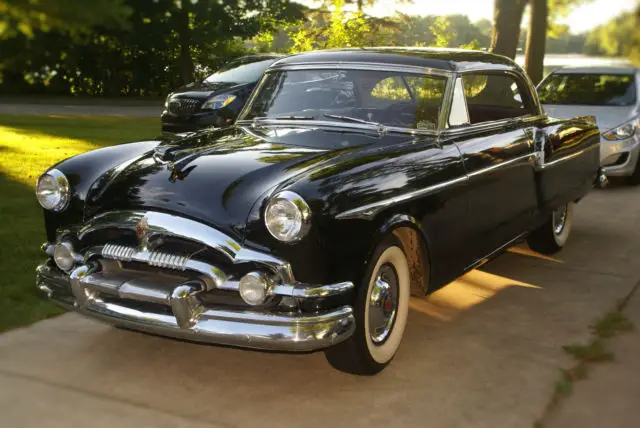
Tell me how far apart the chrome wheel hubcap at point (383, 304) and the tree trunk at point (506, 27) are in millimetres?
12323

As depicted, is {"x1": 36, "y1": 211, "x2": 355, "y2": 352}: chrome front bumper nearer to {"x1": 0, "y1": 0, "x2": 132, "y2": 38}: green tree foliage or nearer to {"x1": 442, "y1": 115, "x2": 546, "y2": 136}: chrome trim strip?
{"x1": 0, "y1": 0, "x2": 132, "y2": 38}: green tree foliage

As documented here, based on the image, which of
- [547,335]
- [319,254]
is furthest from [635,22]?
[319,254]

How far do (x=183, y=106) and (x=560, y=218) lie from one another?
770 centimetres

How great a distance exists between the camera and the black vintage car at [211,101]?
1298 cm

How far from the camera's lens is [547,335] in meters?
4.96

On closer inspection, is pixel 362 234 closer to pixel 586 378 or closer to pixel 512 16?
pixel 586 378

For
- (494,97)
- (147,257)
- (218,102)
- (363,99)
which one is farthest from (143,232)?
(218,102)

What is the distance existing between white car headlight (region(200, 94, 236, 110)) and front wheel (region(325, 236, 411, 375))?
888 cm

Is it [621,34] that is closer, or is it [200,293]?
[200,293]

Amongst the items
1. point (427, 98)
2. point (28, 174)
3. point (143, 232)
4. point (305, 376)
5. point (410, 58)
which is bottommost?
point (305, 376)

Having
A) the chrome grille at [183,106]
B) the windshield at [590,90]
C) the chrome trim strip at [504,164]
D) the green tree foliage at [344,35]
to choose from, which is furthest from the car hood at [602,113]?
the green tree foliage at [344,35]

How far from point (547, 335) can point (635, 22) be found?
5.47 meters

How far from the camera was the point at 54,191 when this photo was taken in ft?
14.8

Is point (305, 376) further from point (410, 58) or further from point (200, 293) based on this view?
point (410, 58)
